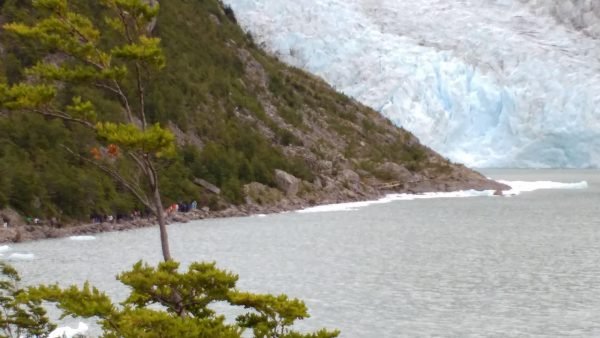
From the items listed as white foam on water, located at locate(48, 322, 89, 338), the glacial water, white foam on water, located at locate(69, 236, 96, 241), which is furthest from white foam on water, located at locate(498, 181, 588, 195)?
white foam on water, located at locate(48, 322, 89, 338)

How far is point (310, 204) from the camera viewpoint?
76.4 m

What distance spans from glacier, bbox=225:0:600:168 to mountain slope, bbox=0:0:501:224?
5.96 meters

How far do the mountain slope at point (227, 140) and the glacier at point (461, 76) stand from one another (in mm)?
5960

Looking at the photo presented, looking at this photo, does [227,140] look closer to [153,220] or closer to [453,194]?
[153,220]

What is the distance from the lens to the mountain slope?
190ft

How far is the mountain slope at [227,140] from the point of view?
190 feet

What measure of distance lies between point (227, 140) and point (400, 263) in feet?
125

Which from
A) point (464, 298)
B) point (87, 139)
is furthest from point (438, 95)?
point (464, 298)

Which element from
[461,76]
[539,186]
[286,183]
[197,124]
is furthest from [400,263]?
[461,76]

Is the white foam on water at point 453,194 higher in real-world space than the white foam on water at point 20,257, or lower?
higher

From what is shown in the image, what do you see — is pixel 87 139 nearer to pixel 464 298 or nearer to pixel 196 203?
pixel 196 203

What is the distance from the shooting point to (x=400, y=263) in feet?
136

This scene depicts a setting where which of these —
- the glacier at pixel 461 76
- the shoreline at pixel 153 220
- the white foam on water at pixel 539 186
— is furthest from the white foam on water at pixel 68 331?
the glacier at pixel 461 76

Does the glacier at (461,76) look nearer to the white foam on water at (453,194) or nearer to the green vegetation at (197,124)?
the white foam on water at (453,194)
